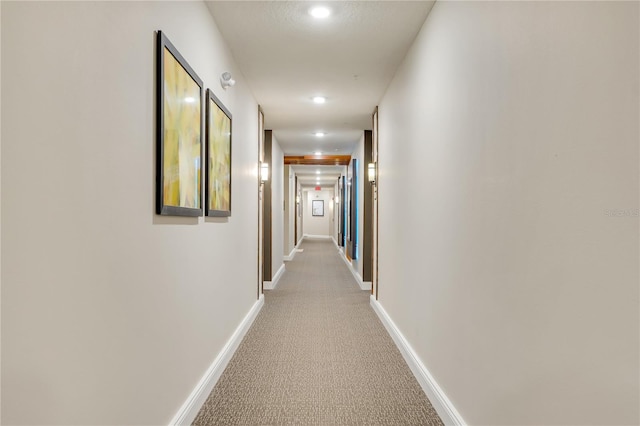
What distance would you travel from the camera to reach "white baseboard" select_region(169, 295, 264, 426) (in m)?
2.20

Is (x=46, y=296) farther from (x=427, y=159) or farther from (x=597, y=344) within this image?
(x=427, y=159)

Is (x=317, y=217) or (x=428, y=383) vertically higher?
(x=317, y=217)

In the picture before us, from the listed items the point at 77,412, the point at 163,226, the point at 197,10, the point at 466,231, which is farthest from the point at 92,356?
the point at 197,10

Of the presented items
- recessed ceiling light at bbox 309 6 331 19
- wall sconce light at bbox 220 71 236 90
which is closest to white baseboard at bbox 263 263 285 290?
wall sconce light at bbox 220 71 236 90

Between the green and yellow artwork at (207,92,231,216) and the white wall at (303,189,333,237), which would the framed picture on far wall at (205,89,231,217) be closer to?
the green and yellow artwork at (207,92,231,216)

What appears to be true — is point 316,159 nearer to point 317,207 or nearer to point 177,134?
point 177,134

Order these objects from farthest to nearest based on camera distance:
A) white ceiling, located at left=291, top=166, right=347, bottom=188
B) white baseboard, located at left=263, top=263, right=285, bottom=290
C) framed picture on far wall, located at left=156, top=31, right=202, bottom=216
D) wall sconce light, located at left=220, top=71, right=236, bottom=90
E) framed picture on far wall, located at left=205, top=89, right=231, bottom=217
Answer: white ceiling, located at left=291, top=166, right=347, bottom=188
white baseboard, located at left=263, top=263, right=285, bottom=290
wall sconce light, located at left=220, top=71, right=236, bottom=90
framed picture on far wall, located at left=205, top=89, right=231, bottom=217
framed picture on far wall, located at left=156, top=31, right=202, bottom=216

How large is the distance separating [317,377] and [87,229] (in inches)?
86.0

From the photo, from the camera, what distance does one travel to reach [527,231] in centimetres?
143

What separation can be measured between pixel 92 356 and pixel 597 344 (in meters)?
1.45

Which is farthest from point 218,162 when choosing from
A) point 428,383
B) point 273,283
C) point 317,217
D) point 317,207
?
point 317,207

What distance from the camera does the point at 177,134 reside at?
2064 mm

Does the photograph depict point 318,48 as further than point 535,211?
Yes

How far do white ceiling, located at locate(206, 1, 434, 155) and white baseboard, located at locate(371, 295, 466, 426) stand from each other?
2.41 meters
